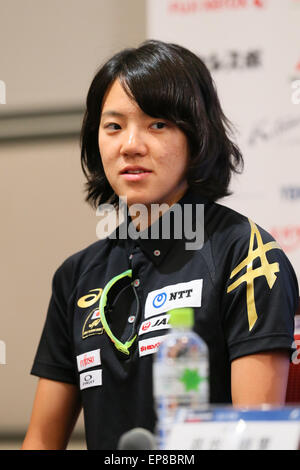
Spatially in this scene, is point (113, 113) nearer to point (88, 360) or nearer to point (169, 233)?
point (169, 233)

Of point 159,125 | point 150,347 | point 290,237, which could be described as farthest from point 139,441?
point 290,237

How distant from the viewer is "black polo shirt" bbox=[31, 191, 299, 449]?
1.35 metres

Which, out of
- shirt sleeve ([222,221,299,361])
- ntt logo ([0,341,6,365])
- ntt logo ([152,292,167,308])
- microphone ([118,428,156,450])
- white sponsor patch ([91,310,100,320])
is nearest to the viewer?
microphone ([118,428,156,450])

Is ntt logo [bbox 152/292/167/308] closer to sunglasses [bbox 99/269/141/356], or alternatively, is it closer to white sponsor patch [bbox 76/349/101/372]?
sunglasses [bbox 99/269/141/356]

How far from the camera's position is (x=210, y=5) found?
2.19m

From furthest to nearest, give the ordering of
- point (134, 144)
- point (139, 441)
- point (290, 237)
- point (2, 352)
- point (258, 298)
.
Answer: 1. point (2, 352)
2. point (290, 237)
3. point (134, 144)
4. point (258, 298)
5. point (139, 441)

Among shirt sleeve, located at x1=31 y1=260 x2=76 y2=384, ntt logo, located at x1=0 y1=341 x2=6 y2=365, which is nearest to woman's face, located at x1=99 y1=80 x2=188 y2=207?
shirt sleeve, located at x1=31 y1=260 x2=76 y2=384

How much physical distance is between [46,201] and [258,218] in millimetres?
780

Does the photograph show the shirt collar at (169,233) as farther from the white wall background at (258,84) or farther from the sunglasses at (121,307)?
the white wall background at (258,84)

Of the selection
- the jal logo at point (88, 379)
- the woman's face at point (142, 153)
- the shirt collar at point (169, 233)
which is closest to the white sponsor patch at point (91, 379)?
the jal logo at point (88, 379)

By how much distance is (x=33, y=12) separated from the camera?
2527 mm

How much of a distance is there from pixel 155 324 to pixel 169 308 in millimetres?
43

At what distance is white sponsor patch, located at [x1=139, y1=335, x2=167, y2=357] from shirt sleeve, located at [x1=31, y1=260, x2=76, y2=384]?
0.86ft

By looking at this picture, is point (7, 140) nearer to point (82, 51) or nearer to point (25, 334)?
point (82, 51)
